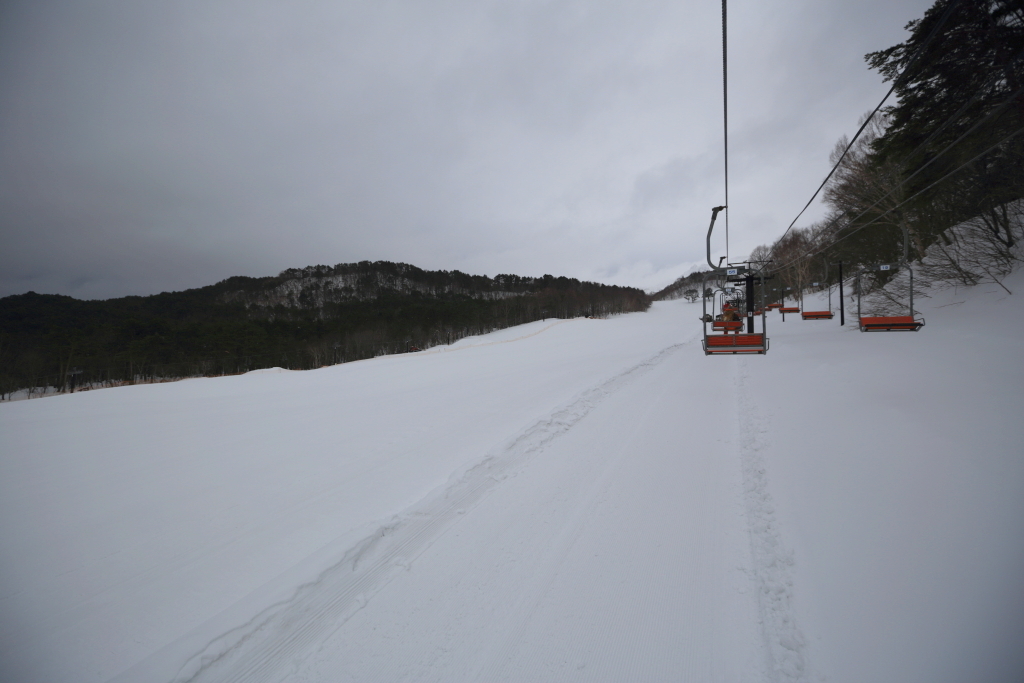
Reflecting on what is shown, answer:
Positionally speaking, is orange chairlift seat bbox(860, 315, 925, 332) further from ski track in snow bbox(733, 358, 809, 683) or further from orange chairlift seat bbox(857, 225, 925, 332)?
ski track in snow bbox(733, 358, 809, 683)

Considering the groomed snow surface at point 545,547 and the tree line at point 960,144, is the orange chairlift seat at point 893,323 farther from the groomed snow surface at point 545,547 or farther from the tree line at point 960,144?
the groomed snow surface at point 545,547

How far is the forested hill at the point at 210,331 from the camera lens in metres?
49.4

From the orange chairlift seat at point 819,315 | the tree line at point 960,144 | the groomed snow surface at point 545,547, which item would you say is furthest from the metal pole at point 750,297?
the orange chairlift seat at point 819,315

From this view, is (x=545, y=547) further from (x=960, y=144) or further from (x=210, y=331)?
(x=210, y=331)

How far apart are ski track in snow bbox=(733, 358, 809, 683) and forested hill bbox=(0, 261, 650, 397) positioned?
4893 centimetres

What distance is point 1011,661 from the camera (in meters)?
1.81

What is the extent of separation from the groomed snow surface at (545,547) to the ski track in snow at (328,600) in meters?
0.02

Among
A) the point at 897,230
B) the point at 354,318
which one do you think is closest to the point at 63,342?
the point at 354,318

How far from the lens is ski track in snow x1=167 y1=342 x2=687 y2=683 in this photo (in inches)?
83.2

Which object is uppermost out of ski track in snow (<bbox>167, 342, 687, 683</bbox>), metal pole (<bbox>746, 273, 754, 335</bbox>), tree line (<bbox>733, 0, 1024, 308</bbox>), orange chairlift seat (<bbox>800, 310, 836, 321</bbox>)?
tree line (<bbox>733, 0, 1024, 308</bbox>)

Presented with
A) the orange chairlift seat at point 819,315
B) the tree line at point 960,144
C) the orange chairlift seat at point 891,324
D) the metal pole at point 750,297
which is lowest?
the orange chairlift seat at point 891,324

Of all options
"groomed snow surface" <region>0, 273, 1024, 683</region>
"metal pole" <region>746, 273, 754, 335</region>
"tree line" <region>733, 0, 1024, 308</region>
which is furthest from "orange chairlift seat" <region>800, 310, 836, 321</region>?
"groomed snow surface" <region>0, 273, 1024, 683</region>

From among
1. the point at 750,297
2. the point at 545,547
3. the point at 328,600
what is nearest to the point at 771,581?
the point at 545,547

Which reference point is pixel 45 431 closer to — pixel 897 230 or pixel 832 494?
pixel 832 494
